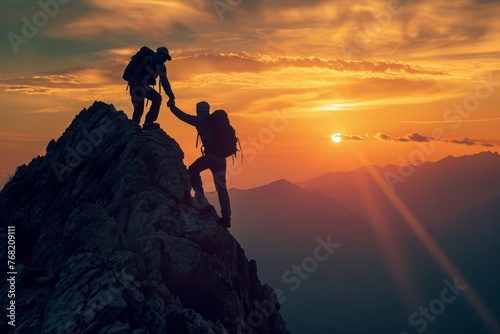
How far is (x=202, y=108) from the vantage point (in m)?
23.0

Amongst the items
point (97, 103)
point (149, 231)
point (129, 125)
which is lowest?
Answer: point (149, 231)

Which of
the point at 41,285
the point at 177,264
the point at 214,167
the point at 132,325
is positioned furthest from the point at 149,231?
the point at 132,325

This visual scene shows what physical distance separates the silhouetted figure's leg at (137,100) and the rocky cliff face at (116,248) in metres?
0.50

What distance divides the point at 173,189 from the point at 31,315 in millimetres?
10891

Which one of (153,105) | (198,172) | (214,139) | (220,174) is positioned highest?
(153,105)

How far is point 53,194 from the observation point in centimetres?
2478

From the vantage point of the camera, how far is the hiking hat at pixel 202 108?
75.4 feet

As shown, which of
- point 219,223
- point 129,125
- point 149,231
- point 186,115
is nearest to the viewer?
point 149,231

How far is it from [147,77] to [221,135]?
571 centimetres

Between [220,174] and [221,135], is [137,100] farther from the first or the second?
[220,174]

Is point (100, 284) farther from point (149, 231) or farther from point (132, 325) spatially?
point (149, 231)

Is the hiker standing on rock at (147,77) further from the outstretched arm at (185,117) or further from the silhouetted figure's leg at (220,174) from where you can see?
the silhouetted figure's leg at (220,174)

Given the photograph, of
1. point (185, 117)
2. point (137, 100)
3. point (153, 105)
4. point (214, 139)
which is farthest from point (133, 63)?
point (214, 139)

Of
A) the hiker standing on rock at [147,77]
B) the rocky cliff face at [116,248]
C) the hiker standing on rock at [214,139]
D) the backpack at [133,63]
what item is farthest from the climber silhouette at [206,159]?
the backpack at [133,63]
